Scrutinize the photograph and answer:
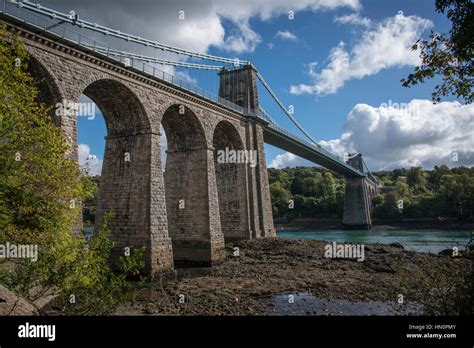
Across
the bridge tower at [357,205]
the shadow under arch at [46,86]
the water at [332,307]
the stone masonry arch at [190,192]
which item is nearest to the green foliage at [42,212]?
the shadow under arch at [46,86]

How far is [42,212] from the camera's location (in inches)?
317

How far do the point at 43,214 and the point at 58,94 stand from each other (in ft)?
28.0

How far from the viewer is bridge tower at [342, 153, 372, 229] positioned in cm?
7181

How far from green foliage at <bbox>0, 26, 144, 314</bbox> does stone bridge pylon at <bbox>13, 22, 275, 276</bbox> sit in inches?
102

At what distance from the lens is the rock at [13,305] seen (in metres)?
5.96

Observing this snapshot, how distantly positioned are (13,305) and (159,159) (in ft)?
44.8

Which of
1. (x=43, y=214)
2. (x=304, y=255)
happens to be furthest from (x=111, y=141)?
(x=304, y=255)

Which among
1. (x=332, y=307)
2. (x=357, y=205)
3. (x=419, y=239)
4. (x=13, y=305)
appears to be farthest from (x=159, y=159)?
(x=357, y=205)

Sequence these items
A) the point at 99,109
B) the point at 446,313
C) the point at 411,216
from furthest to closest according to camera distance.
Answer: the point at 411,216
the point at 99,109
the point at 446,313

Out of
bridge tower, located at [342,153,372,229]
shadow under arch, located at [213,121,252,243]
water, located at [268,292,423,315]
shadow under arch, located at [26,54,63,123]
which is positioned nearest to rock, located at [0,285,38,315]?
water, located at [268,292,423,315]

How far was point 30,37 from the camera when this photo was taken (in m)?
14.0

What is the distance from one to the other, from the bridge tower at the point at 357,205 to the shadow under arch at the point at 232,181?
4807 cm

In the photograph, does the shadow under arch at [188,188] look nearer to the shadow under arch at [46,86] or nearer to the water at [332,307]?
the shadow under arch at [46,86]
